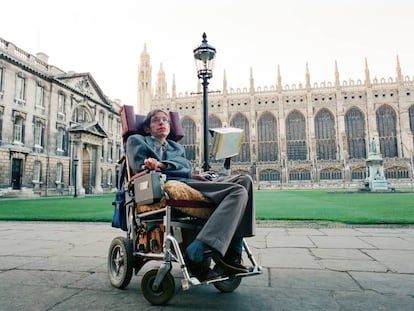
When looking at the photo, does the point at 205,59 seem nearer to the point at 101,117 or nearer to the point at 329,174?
the point at 101,117

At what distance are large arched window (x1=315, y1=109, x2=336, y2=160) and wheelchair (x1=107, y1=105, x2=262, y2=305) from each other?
4678 cm

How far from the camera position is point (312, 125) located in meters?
46.6

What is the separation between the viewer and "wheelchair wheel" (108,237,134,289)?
2.44 metres

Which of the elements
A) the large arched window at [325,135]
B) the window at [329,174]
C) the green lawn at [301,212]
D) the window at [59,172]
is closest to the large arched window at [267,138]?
the large arched window at [325,135]

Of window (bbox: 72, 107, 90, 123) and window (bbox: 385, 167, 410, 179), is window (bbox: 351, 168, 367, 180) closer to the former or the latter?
window (bbox: 385, 167, 410, 179)

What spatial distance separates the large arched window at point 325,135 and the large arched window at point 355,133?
7.16ft

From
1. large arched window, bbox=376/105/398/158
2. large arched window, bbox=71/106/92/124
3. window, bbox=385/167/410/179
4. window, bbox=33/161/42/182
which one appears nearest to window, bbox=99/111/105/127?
large arched window, bbox=71/106/92/124

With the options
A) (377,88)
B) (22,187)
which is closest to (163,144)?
(22,187)

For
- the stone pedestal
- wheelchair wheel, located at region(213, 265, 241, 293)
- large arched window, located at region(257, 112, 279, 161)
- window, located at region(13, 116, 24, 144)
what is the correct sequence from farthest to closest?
large arched window, located at region(257, 112, 279, 161) < the stone pedestal < window, located at region(13, 116, 24, 144) < wheelchair wheel, located at region(213, 265, 241, 293)

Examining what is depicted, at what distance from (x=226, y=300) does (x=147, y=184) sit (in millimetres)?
983

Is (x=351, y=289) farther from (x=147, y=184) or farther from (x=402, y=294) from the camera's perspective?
(x=147, y=184)

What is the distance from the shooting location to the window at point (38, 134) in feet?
71.0

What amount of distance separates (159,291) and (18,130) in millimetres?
21683

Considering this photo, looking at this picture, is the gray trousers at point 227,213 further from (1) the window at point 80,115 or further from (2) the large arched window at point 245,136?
(2) the large arched window at point 245,136
